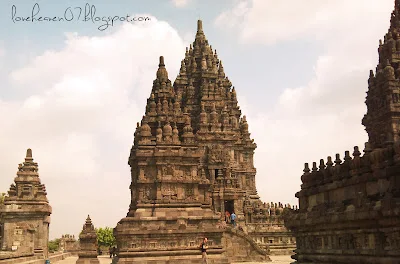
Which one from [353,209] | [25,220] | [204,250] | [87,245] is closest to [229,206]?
[87,245]

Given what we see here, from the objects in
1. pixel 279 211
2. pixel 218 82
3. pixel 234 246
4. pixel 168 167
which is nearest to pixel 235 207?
pixel 279 211

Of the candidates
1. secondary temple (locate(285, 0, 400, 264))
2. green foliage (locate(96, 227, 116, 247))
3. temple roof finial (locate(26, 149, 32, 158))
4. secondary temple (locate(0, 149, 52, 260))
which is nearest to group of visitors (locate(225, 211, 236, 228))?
secondary temple (locate(0, 149, 52, 260))

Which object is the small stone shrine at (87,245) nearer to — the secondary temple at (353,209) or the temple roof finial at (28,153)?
the temple roof finial at (28,153)

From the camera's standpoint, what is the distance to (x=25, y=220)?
35281mm

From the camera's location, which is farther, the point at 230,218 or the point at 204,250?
the point at 230,218

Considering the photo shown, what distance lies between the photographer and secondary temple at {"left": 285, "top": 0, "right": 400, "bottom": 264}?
11125mm

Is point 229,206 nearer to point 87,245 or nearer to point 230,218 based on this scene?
point 230,218

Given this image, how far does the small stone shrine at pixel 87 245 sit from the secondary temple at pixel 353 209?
18.4 meters

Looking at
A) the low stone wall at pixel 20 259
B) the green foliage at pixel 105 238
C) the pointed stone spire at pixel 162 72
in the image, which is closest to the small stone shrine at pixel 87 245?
the low stone wall at pixel 20 259

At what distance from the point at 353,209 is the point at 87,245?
24180mm

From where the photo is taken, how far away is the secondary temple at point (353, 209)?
11125 mm

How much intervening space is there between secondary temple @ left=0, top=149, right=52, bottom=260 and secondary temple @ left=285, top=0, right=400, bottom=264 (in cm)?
2313

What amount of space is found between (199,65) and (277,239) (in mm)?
21118

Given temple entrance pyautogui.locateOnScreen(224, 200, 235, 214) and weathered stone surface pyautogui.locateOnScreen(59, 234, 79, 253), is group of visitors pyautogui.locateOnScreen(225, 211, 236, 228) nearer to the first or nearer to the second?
temple entrance pyautogui.locateOnScreen(224, 200, 235, 214)
